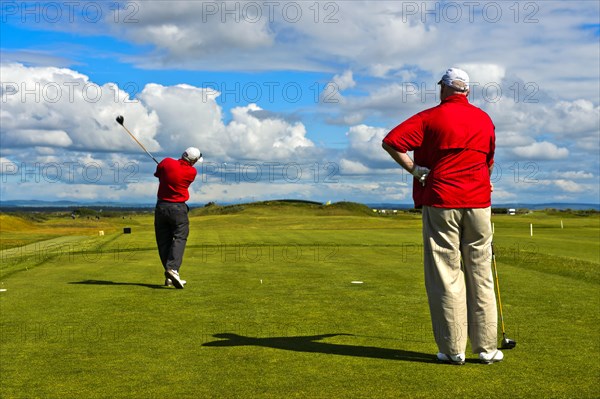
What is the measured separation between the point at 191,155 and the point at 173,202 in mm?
961

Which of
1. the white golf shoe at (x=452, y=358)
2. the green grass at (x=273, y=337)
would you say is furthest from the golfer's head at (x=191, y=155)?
the white golf shoe at (x=452, y=358)

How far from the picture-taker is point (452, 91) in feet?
21.1

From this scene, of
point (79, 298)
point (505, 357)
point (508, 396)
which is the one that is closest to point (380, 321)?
point (505, 357)

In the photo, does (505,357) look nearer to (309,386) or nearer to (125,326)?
(309,386)

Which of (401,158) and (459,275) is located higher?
(401,158)

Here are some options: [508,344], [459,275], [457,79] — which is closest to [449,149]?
[457,79]

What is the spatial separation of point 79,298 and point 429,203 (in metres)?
6.80

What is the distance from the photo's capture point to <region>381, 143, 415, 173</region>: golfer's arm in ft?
20.1

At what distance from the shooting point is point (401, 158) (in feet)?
20.2

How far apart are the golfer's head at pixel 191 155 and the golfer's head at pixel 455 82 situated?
22.9ft

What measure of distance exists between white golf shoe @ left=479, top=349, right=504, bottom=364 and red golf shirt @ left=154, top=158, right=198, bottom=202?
7607 mm

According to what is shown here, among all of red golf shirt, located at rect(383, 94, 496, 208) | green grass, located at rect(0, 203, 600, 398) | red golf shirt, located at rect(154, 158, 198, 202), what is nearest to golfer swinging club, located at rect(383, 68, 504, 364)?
red golf shirt, located at rect(383, 94, 496, 208)

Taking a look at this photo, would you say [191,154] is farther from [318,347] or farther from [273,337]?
[318,347]

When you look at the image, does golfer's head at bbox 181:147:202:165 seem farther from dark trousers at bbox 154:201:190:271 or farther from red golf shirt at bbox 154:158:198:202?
dark trousers at bbox 154:201:190:271
